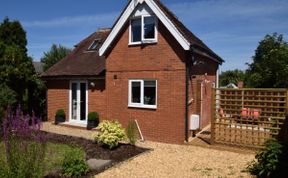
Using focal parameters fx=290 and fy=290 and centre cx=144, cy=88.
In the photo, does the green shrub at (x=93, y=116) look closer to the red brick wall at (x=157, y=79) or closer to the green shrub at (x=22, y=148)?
the red brick wall at (x=157, y=79)

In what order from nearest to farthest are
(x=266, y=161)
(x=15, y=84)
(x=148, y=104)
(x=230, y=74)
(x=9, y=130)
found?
(x=9, y=130) < (x=266, y=161) < (x=148, y=104) < (x=15, y=84) < (x=230, y=74)

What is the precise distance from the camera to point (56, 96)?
1938cm

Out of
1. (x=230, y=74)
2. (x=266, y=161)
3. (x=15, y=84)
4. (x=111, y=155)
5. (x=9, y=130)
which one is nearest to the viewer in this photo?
(x=9, y=130)

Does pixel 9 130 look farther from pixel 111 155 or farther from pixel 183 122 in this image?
pixel 183 122

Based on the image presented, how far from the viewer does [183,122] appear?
13336 millimetres

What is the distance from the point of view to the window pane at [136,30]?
14688mm

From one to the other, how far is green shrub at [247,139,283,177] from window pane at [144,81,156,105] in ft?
21.1

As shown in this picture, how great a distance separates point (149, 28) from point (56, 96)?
862 cm

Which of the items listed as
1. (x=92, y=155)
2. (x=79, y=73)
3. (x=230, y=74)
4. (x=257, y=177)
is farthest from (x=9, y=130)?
(x=230, y=74)

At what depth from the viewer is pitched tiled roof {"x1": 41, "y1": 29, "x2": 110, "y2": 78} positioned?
17609 millimetres

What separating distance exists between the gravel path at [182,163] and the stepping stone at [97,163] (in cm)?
32

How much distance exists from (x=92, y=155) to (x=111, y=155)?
29.3 inches

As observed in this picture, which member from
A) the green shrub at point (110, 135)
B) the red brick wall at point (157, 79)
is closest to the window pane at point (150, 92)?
the red brick wall at point (157, 79)

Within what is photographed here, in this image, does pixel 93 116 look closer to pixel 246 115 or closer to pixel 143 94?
pixel 143 94
